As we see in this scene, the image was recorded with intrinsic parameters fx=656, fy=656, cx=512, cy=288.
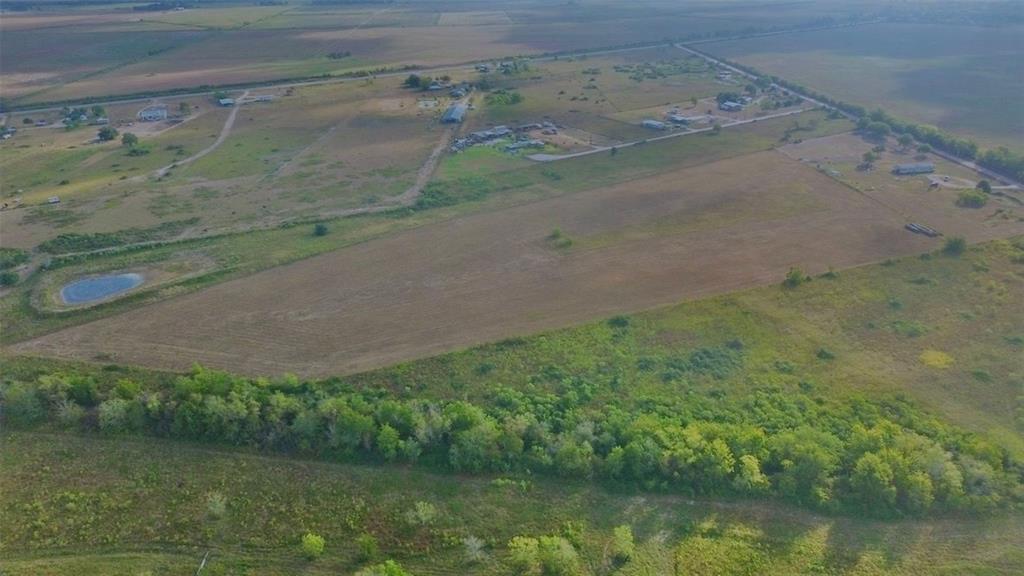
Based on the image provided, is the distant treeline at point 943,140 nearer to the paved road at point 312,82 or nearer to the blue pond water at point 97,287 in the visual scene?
the paved road at point 312,82

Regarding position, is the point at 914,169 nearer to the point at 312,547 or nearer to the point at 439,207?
the point at 439,207

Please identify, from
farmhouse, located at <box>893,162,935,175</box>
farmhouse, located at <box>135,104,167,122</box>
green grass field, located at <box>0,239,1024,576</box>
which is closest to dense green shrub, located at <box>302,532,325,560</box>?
green grass field, located at <box>0,239,1024,576</box>

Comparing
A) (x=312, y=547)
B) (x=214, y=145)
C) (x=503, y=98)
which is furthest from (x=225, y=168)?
(x=312, y=547)

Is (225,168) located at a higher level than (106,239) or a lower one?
higher

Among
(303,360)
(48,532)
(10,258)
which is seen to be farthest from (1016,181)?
(10,258)

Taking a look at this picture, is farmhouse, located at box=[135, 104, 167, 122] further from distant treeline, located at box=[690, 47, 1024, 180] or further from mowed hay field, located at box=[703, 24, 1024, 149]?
mowed hay field, located at box=[703, 24, 1024, 149]

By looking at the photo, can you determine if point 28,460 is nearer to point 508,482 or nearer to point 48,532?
point 48,532
